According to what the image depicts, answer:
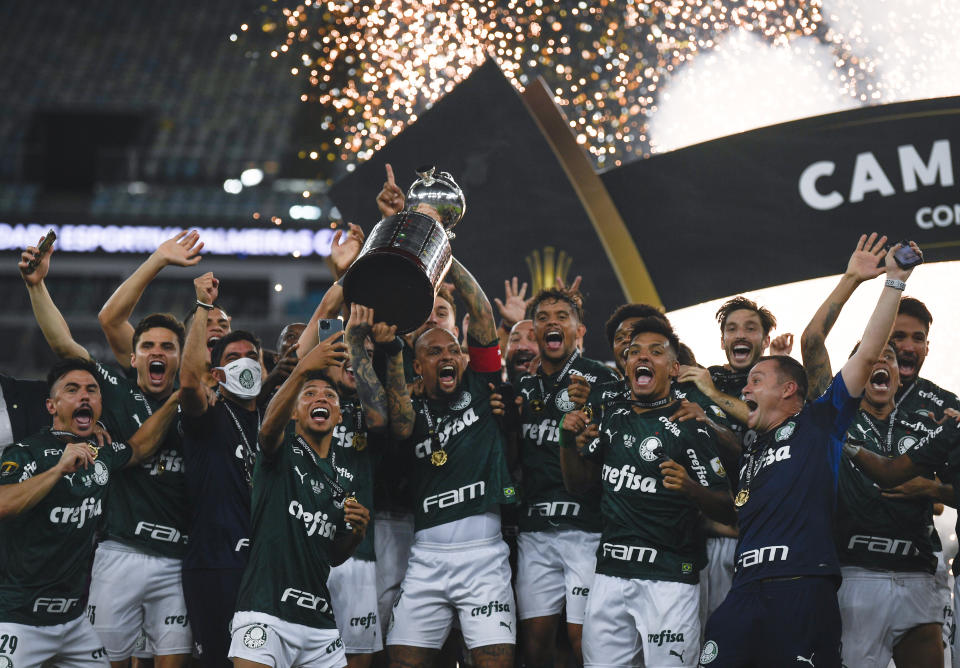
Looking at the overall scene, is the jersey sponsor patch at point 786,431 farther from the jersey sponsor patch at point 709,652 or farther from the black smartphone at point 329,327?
the black smartphone at point 329,327

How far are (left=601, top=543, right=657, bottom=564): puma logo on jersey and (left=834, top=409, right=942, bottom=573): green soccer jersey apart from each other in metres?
1.02

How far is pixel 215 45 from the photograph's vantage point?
2830 centimetres

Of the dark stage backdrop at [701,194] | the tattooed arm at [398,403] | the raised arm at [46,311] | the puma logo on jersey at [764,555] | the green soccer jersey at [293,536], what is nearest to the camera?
the puma logo on jersey at [764,555]

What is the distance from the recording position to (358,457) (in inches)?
204

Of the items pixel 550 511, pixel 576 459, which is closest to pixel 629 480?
pixel 576 459

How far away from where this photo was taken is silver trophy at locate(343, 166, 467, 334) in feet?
14.5

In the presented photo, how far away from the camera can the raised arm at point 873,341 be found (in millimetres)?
4355

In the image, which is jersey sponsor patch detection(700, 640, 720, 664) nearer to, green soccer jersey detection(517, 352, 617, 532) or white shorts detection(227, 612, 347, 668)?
green soccer jersey detection(517, 352, 617, 532)

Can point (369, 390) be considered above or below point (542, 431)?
above

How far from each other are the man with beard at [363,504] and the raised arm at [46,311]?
1319 mm

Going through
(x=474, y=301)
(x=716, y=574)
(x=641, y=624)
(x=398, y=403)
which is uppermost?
(x=474, y=301)

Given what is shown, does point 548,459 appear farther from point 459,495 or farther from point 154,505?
point 154,505

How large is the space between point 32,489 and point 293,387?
119 centimetres

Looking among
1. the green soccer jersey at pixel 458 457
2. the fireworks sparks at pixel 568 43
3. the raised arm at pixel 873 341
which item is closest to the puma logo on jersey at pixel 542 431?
the green soccer jersey at pixel 458 457
